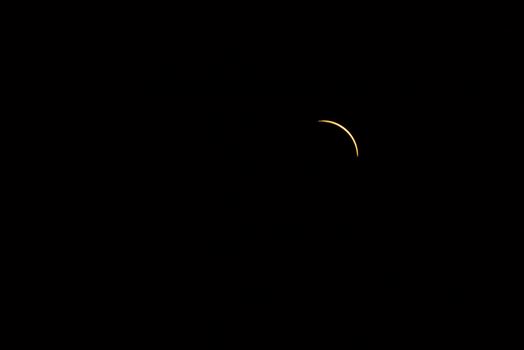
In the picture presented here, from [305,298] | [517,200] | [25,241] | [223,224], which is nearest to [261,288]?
[305,298]

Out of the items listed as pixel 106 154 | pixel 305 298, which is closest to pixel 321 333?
pixel 305 298

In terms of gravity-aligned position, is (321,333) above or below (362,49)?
below

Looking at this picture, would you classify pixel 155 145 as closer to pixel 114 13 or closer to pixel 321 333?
pixel 114 13

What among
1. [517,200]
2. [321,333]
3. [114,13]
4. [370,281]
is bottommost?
[321,333]

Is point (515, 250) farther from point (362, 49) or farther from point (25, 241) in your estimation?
point (25, 241)

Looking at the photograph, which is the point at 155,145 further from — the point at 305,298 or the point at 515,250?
the point at 515,250

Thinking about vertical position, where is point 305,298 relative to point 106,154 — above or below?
below

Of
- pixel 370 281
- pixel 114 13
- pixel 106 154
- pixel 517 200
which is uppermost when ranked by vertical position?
pixel 114 13

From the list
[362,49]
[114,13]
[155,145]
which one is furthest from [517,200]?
[114,13]
